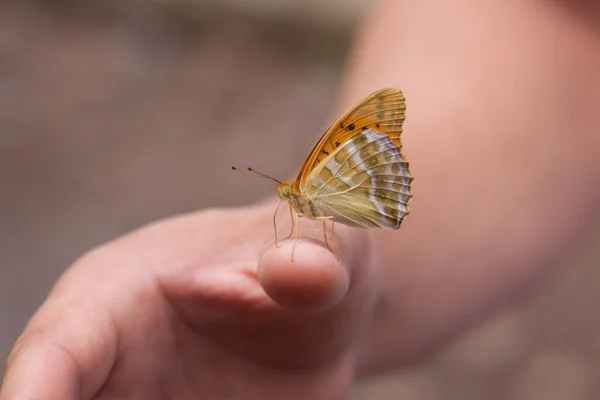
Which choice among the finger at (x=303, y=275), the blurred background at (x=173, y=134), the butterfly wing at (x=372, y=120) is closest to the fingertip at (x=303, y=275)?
the finger at (x=303, y=275)

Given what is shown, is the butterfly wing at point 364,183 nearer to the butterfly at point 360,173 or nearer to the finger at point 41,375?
the butterfly at point 360,173

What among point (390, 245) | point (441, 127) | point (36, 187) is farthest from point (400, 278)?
point (36, 187)

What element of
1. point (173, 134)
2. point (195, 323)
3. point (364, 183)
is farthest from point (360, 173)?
point (173, 134)

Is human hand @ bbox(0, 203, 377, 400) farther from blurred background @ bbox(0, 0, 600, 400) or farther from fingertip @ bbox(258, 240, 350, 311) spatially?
blurred background @ bbox(0, 0, 600, 400)

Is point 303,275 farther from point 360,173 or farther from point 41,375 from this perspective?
point 41,375

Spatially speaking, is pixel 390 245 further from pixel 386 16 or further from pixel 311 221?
pixel 386 16

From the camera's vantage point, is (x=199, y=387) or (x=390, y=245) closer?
(x=199, y=387)

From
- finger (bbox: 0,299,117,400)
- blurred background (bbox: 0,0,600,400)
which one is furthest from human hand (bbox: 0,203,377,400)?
blurred background (bbox: 0,0,600,400)
